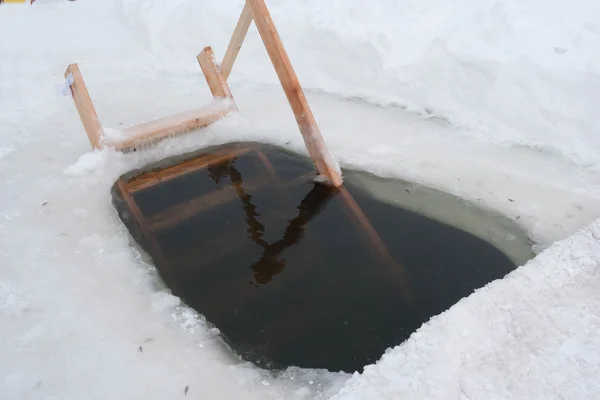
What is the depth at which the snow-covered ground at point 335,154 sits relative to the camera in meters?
1.70

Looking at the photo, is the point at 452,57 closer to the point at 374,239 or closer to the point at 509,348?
the point at 374,239

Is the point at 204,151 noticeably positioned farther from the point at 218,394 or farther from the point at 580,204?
the point at 580,204

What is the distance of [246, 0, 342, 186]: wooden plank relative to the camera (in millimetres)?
3045

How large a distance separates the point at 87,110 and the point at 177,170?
0.74 meters

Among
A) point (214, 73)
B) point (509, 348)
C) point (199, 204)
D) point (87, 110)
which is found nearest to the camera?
point (509, 348)

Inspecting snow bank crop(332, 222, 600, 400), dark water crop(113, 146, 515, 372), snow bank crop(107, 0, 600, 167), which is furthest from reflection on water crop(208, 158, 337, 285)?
snow bank crop(107, 0, 600, 167)

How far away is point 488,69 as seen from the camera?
364cm

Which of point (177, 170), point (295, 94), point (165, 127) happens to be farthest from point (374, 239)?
point (165, 127)

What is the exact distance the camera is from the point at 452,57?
383cm

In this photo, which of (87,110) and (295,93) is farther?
(87,110)

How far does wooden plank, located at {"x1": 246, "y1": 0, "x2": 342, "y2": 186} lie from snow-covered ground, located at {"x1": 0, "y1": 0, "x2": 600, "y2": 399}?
286mm

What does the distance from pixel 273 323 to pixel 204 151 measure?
67.9 inches

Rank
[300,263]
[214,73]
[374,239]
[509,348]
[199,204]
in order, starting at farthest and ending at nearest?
[214,73], [199,204], [374,239], [300,263], [509,348]

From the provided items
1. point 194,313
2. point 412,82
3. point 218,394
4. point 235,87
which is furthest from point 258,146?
point 218,394
